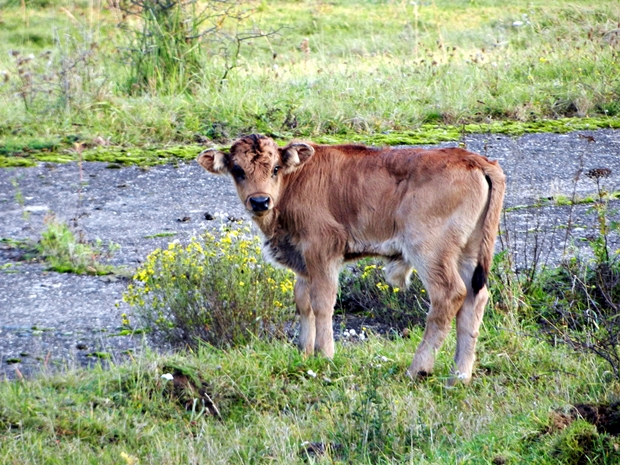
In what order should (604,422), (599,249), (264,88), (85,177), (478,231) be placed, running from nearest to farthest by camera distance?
(604,422), (478,231), (599,249), (85,177), (264,88)

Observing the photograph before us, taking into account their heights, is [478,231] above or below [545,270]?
above

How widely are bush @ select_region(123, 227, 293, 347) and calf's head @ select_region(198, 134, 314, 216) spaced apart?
52 centimetres

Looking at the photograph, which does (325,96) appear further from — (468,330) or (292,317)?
(468,330)

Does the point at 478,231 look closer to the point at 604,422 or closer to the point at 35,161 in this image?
the point at 604,422

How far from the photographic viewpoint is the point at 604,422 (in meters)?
4.44

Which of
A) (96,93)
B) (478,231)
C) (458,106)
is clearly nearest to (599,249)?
(478,231)

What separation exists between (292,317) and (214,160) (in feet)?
4.53

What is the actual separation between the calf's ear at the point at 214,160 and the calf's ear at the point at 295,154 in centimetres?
40

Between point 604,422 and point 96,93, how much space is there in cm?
897

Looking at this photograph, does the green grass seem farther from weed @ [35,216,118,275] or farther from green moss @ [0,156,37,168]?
green moss @ [0,156,37,168]

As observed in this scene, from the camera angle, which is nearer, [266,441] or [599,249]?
[266,441]

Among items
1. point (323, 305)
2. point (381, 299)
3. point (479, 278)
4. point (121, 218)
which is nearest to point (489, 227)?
point (479, 278)

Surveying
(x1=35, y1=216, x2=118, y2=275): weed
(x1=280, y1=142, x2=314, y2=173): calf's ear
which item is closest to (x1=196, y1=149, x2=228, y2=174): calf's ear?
(x1=280, y1=142, x2=314, y2=173): calf's ear

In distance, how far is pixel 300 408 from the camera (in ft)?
17.8
